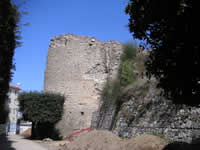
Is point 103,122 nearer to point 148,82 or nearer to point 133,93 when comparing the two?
point 133,93

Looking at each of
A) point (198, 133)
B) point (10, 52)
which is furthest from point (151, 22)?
point (10, 52)

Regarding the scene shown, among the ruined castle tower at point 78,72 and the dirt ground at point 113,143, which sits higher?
the ruined castle tower at point 78,72

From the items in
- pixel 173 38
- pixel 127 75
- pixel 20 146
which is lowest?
pixel 20 146

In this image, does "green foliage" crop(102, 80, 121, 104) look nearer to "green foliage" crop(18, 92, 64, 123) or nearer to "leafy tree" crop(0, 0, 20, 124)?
"green foliage" crop(18, 92, 64, 123)

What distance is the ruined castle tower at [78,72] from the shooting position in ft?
52.0

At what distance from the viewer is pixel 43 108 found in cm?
1642

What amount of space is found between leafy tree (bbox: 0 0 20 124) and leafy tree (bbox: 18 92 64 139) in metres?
7.90

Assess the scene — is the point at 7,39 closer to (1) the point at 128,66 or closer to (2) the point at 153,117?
(2) the point at 153,117

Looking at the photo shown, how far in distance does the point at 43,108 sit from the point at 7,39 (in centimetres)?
994

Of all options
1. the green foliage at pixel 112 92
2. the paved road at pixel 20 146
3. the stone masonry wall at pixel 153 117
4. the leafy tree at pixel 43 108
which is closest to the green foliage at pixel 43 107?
the leafy tree at pixel 43 108

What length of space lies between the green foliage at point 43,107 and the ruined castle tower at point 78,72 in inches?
19.8

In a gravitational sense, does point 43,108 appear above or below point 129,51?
below

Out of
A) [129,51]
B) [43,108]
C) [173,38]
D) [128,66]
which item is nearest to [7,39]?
[173,38]

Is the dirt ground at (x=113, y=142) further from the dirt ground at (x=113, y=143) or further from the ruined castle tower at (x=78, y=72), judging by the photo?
the ruined castle tower at (x=78, y=72)
